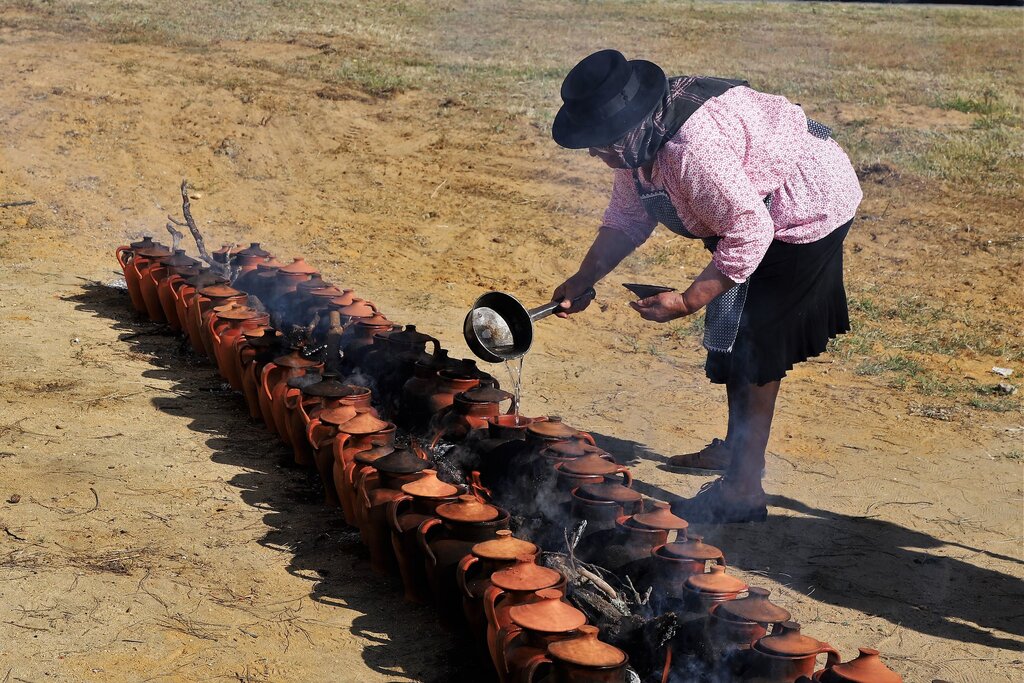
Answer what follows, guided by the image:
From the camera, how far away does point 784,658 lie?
244cm

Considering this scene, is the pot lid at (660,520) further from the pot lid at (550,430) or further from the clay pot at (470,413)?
the clay pot at (470,413)

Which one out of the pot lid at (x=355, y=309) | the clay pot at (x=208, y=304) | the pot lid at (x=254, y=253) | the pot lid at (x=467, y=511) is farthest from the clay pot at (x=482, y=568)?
the pot lid at (x=254, y=253)

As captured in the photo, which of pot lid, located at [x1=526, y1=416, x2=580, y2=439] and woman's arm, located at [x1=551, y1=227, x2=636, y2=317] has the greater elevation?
woman's arm, located at [x1=551, y1=227, x2=636, y2=317]

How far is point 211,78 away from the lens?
40.5ft

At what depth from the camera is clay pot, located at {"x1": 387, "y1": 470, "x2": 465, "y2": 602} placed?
3.33 meters

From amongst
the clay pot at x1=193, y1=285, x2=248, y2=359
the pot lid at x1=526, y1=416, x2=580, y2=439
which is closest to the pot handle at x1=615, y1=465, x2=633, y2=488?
the pot lid at x1=526, y1=416, x2=580, y2=439

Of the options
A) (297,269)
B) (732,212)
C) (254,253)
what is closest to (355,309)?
(297,269)

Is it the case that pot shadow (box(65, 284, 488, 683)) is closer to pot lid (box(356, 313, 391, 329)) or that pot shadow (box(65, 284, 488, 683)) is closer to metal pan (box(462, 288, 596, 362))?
pot lid (box(356, 313, 391, 329))

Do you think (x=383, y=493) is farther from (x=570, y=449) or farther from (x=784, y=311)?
(x=784, y=311)

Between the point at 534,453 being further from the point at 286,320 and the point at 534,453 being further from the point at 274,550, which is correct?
the point at 286,320

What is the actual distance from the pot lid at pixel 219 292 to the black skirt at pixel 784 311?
2638 millimetres

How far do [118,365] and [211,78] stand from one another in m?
7.54

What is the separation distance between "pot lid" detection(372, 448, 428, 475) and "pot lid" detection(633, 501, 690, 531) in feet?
2.47

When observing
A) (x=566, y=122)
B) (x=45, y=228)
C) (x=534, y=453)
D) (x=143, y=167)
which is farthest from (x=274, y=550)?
(x=143, y=167)
